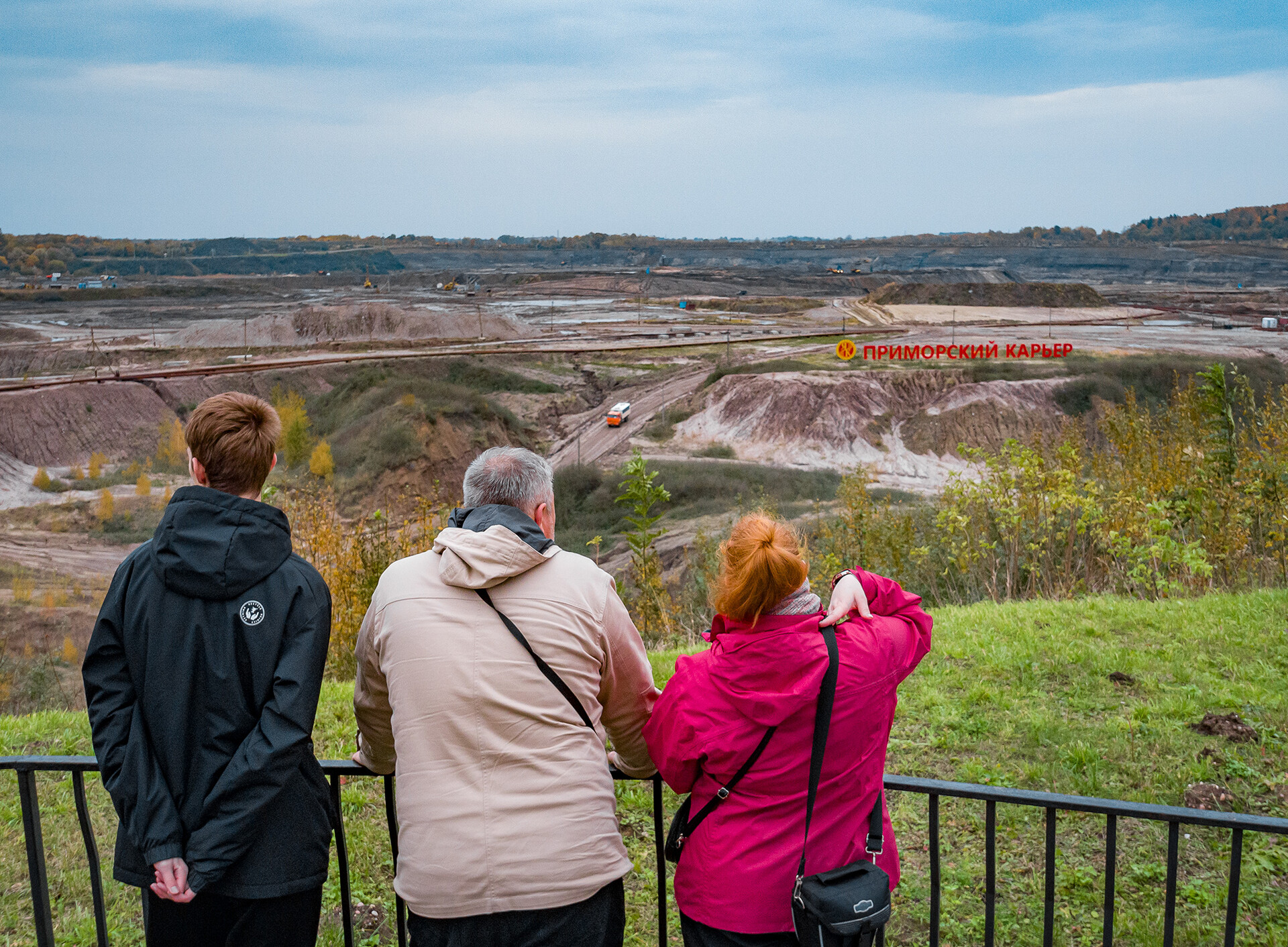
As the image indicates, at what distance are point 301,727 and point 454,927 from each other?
2.17 ft

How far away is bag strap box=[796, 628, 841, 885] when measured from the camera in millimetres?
2480

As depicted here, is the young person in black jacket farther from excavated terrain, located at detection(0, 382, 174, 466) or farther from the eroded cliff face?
excavated terrain, located at detection(0, 382, 174, 466)

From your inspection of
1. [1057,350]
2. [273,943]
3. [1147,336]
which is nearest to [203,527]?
[273,943]

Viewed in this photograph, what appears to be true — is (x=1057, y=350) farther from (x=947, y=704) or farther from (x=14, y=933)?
(x=14, y=933)

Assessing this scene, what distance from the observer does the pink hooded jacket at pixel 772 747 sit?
8.20 feet

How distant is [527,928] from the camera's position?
7.93 feet

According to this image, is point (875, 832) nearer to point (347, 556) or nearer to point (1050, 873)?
point (1050, 873)

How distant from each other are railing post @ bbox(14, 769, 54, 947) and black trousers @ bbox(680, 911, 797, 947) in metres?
2.34

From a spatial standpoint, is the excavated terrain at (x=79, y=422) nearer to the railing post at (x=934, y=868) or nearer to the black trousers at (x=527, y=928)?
the black trousers at (x=527, y=928)

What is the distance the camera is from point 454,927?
2.43m

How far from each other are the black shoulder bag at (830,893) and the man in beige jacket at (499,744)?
500mm

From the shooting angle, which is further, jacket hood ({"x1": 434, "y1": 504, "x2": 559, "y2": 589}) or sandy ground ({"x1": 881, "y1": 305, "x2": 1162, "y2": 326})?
sandy ground ({"x1": 881, "y1": 305, "x2": 1162, "y2": 326})

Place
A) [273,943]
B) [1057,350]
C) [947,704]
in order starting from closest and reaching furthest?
[273,943]
[947,704]
[1057,350]

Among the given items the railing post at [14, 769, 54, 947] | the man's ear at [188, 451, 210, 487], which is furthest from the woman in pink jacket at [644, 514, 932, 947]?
the railing post at [14, 769, 54, 947]
